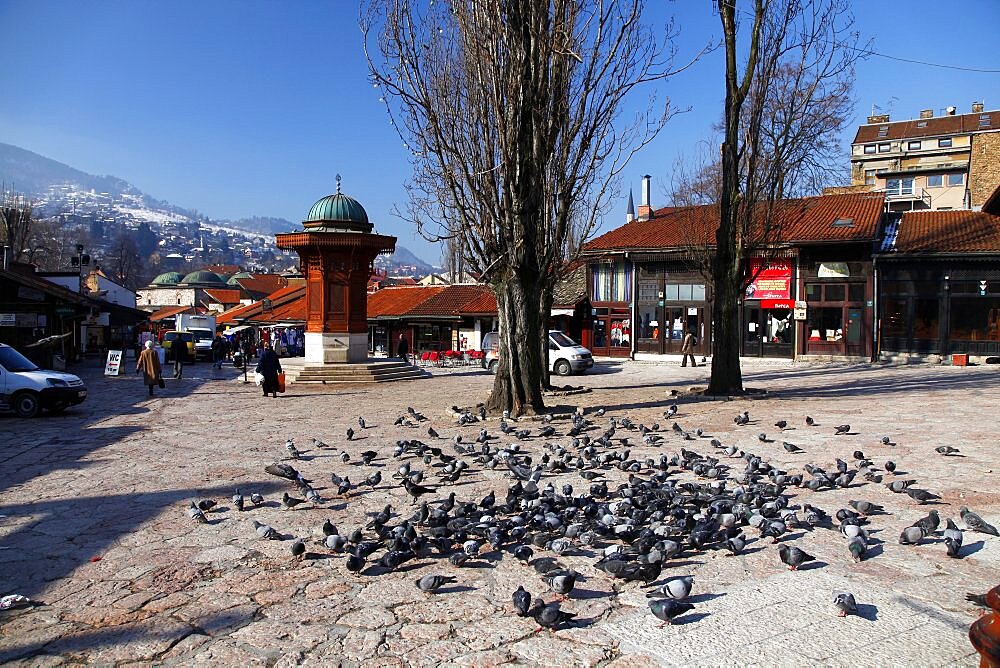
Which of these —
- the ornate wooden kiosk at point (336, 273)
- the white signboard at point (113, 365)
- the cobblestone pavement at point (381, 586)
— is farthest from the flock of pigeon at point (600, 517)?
the white signboard at point (113, 365)

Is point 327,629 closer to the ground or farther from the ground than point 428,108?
closer to the ground

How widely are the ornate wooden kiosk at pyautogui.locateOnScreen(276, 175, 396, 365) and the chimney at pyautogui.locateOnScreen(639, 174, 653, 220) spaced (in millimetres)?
18596

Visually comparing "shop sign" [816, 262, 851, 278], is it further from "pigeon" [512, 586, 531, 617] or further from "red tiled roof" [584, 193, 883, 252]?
"pigeon" [512, 586, 531, 617]

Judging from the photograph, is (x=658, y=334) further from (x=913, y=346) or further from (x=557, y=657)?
(x=557, y=657)

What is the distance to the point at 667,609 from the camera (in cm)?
423

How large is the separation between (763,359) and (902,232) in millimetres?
8044

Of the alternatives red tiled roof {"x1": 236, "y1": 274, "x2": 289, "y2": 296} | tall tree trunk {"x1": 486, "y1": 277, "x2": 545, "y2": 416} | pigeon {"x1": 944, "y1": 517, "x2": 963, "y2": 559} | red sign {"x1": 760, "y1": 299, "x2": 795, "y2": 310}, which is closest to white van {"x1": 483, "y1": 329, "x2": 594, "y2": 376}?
red sign {"x1": 760, "y1": 299, "x2": 795, "y2": 310}

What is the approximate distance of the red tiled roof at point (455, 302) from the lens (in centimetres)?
3731

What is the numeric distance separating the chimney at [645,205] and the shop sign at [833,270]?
11.0 meters

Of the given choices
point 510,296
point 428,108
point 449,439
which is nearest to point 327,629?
point 449,439

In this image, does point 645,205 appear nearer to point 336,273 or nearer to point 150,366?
point 336,273

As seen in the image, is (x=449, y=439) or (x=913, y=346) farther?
(x=913, y=346)

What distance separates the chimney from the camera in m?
38.8

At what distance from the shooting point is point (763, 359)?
1206 inches
